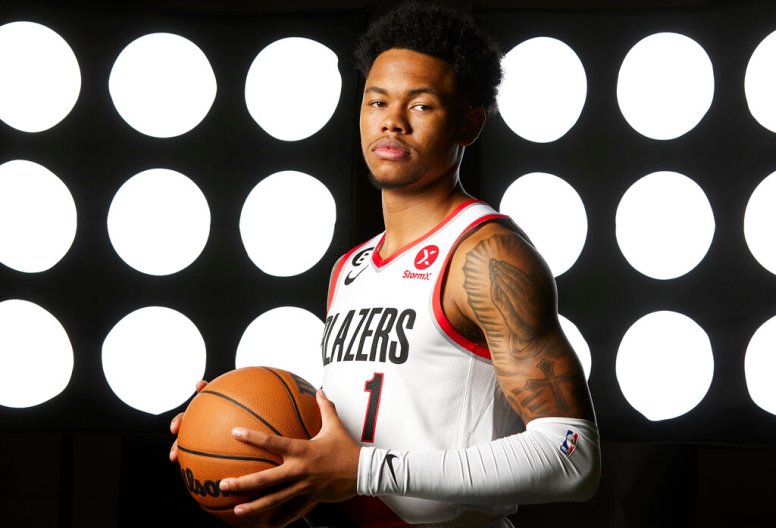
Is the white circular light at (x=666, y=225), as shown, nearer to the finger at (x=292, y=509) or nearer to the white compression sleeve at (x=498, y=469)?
the white compression sleeve at (x=498, y=469)

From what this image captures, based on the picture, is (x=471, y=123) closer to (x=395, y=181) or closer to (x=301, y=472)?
(x=395, y=181)

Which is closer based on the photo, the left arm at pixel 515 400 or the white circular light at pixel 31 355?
the left arm at pixel 515 400

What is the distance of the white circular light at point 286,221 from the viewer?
8.71 ft

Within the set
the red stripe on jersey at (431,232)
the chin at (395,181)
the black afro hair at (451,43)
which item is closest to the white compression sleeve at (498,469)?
the red stripe on jersey at (431,232)

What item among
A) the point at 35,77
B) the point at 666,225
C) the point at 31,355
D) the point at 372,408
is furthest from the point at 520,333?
the point at 35,77

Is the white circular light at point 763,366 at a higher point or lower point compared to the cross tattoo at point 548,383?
lower

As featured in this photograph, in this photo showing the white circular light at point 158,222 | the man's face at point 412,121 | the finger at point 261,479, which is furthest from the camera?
the white circular light at point 158,222

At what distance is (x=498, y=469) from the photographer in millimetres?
1208

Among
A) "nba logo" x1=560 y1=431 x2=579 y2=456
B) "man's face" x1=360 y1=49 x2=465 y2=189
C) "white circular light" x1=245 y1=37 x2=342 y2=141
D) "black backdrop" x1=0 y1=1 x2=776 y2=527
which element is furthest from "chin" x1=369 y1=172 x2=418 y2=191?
"white circular light" x1=245 y1=37 x2=342 y2=141

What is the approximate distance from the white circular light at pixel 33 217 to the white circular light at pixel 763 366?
219 centimetres

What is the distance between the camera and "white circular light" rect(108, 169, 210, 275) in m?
2.65

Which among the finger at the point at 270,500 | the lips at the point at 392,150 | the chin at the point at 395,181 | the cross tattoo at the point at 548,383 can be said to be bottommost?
the finger at the point at 270,500

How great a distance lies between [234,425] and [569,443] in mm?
517

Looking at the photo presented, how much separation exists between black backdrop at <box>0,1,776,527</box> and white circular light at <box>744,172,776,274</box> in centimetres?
3
